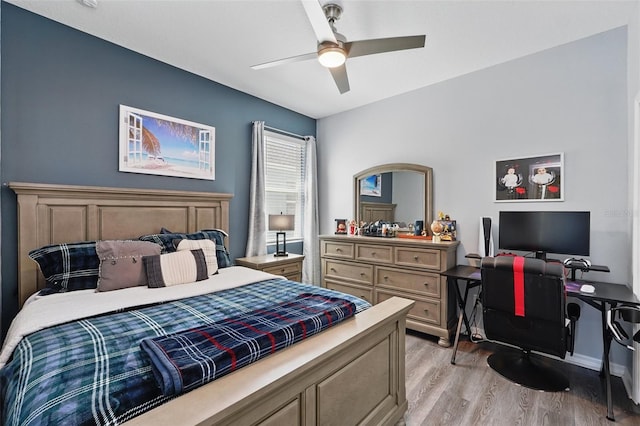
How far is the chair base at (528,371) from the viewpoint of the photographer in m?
2.23

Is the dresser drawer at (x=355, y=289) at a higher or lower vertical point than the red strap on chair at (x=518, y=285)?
lower

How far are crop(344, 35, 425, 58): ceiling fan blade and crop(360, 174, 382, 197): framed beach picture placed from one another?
6.98 ft

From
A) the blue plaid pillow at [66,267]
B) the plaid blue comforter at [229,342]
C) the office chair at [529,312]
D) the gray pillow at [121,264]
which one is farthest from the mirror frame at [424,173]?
the blue plaid pillow at [66,267]

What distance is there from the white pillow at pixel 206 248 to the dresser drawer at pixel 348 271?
5.59 feet

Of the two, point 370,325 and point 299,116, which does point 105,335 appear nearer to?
point 370,325

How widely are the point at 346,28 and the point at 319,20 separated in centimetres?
81

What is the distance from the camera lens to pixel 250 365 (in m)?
1.08

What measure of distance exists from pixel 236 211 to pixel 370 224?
1.79 metres

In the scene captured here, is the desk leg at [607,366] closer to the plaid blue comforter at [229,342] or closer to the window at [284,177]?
the plaid blue comforter at [229,342]

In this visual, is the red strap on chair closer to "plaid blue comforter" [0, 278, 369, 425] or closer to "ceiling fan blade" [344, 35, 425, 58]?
"plaid blue comforter" [0, 278, 369, 425]

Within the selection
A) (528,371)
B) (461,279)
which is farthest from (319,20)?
(528,371)

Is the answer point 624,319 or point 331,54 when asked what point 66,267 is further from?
point 624,319

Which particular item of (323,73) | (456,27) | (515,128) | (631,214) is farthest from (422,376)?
(323,73)

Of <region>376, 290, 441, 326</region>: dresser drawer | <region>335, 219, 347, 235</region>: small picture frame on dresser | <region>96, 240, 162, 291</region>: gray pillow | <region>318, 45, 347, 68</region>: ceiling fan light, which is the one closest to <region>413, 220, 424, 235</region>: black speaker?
<region>376, 290, 441, 326</region>: dresser drawer
